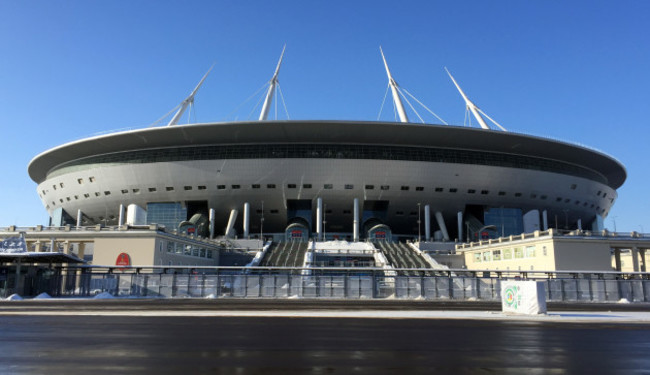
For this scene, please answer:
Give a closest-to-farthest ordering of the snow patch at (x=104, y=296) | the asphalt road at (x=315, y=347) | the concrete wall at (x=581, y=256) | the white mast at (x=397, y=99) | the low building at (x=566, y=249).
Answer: the asphalt road at (x=315, y=347) < the snow patch at (x=104, y=296) < the concrete wall at (x=581, y=256) < the low building at (x=566, y=249) < the white mast at (x=397, y=99)

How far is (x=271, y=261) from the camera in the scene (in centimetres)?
5581

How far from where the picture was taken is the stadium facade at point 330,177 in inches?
2842

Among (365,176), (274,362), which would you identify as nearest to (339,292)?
(274,362)

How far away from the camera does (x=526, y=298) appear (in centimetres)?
2167

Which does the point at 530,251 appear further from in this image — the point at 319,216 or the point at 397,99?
the point at 397,99

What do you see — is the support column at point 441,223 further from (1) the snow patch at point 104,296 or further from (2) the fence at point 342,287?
(1) the snow patch at point 104,296

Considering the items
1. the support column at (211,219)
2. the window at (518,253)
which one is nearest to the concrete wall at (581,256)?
the window at (518,253)

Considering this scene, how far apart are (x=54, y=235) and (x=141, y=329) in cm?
4261

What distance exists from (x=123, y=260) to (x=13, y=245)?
535 inches

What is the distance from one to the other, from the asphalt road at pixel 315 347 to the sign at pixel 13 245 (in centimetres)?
1777

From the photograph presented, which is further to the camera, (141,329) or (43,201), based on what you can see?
(43,201)

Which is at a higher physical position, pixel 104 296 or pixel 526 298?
pixel 526 298

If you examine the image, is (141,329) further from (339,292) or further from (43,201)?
(43,201)

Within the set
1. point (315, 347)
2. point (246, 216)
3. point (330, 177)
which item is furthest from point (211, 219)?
point (315, 347)
